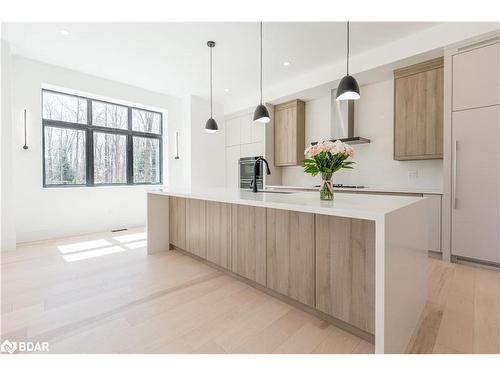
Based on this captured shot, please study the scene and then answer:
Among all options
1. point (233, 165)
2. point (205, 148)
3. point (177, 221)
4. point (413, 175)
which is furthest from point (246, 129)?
point (413, 175)

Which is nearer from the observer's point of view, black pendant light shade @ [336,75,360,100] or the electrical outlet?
black pendant light shade @ [336,75,360,100]

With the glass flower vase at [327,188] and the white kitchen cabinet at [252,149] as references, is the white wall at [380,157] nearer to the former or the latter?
the white kitchen cabinet at [252,149]

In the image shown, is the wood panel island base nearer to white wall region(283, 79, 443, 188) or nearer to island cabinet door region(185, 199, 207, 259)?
island cabinet door region(185, 199, 207, 259)

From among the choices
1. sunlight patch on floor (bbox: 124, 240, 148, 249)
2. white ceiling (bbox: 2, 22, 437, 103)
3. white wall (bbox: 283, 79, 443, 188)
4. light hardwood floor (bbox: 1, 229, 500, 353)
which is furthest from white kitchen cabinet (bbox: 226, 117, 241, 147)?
light hardwood floor (bbox: 1, 229, 500, 353)

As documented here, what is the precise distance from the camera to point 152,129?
5469 mm

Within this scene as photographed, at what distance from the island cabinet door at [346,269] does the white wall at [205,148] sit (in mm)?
4274

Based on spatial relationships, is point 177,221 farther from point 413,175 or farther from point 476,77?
point 476,77

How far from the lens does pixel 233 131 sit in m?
5.81

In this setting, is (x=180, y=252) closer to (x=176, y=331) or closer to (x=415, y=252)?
(x=176, y=331)

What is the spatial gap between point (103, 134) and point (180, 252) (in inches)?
122

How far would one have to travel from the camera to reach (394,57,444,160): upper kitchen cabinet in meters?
3.06

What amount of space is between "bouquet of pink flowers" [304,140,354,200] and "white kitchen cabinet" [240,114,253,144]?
12.2ft

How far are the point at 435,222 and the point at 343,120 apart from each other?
199 cm
